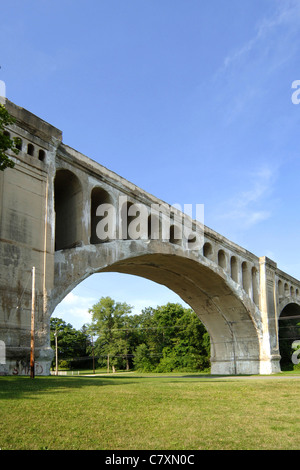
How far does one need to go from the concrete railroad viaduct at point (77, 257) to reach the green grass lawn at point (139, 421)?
20.6 feet

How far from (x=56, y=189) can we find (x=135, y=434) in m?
19.8

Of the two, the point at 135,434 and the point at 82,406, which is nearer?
the point at 135,434

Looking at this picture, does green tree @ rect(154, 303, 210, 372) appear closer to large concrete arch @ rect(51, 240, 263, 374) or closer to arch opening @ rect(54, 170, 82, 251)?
large concrete arch @ rect(51, 240, 263, 374)

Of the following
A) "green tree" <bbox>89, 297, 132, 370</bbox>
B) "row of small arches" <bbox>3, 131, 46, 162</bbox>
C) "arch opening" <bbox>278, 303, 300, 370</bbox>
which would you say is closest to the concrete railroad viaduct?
"row of small arches" <bbox>3, 131, 46, 162</bbox>

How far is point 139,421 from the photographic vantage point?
797 cm

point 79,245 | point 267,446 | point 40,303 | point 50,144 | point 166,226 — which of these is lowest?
point 267,446

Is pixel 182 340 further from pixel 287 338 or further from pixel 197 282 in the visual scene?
pixel 197 282

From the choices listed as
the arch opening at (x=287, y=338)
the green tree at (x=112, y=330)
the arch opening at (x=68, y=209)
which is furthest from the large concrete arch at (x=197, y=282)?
the green tree at (x=112, y=330)

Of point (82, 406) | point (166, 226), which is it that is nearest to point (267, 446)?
point (82, 406)

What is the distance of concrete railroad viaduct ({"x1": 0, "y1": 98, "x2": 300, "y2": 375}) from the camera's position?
17.9 m

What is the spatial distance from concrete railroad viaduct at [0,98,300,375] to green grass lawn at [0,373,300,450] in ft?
20.6

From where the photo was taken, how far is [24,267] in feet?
60.0

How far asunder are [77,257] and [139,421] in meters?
14.2

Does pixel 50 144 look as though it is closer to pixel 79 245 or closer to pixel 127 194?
pixel 79 245
